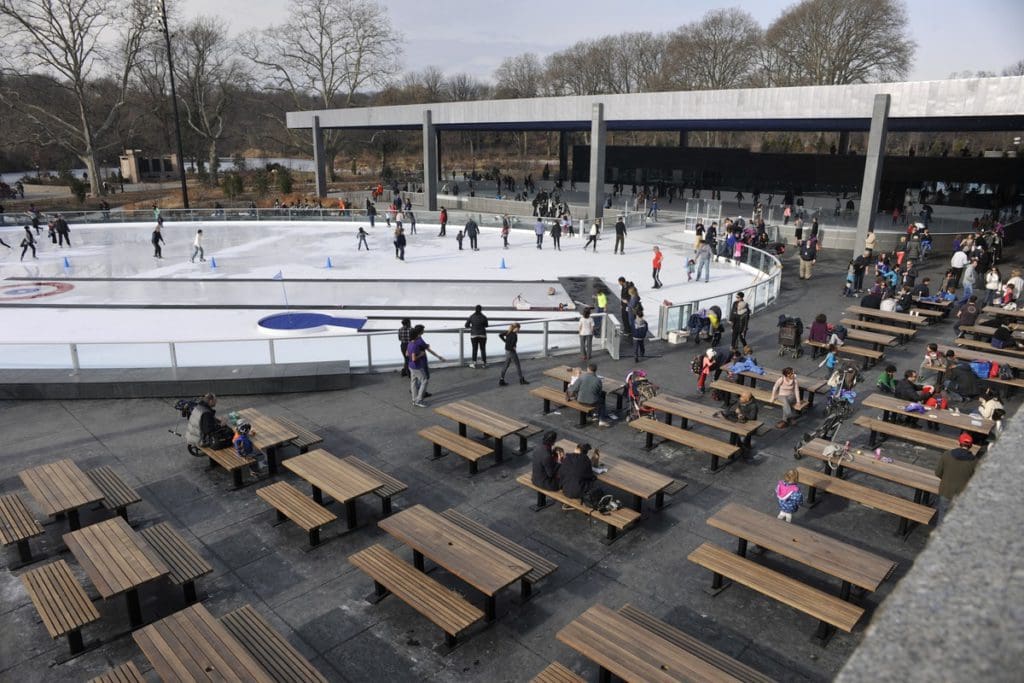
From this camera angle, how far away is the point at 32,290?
2248cm

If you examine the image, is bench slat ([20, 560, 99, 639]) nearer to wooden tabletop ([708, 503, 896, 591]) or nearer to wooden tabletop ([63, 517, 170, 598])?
wooden tabletop ([63, 517, 170, 598])

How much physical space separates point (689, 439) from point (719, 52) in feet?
269

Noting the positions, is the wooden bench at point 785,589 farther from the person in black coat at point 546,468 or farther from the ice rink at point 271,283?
the ice rink at point 271,283

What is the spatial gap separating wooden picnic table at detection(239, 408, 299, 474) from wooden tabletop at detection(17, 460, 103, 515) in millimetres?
1970

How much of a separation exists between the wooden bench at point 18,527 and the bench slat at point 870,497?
28.6ft

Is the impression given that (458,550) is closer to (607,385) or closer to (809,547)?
(809,547)

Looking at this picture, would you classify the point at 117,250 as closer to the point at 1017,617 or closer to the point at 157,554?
the point at 157,554

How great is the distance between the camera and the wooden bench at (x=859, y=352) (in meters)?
13.7

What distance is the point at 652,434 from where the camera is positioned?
10219 millimetres

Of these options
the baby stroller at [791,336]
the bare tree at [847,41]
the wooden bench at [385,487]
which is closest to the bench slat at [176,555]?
the wooden bench at [385,487]

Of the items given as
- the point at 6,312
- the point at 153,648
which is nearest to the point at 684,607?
the point at 153,648

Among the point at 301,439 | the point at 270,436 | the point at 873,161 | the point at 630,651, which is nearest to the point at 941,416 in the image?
the point at 630,651

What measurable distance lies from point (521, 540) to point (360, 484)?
6.55 feet

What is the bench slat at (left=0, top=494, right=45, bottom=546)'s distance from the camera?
7.02m
